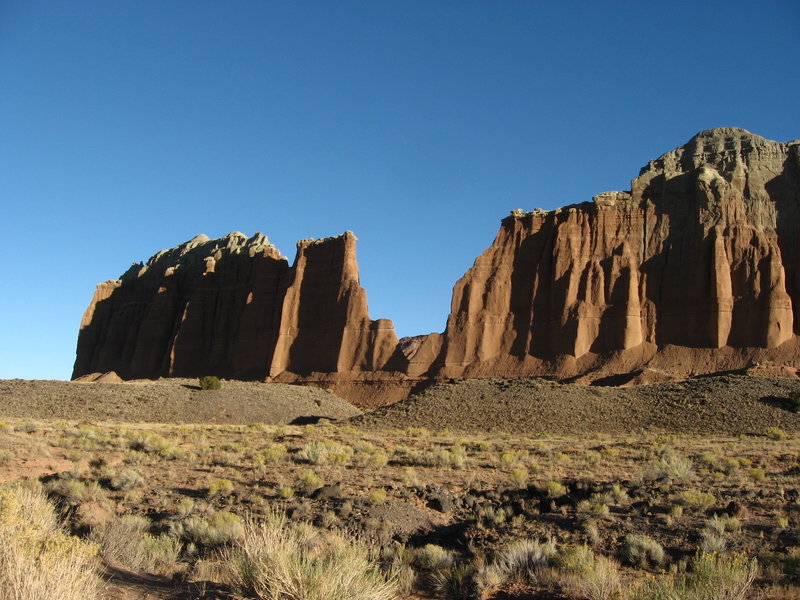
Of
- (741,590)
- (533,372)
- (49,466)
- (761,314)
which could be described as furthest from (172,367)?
(741,590)

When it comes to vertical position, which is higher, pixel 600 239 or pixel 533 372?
pixel 600 239

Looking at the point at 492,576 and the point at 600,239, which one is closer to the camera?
the point at 492,576

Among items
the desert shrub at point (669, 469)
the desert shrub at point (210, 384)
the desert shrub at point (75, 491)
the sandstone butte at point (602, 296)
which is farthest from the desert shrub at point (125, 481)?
the sandstone butte at point (602, 296)

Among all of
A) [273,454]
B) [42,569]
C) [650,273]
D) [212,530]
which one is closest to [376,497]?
[212,530]

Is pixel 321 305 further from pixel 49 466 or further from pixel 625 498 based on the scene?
pixel 625 498

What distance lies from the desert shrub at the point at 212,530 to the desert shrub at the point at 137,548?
0.40m

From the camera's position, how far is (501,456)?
23.3 metres

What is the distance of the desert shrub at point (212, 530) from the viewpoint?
12430mm

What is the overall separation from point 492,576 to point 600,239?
193ft

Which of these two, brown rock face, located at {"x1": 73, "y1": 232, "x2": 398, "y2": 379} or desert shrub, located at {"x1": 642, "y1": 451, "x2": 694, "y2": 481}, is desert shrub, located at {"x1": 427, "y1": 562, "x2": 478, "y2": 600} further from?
brown rock face, located at {"x1": 73, "y1": 232, "x2": 398, "y2": 379}

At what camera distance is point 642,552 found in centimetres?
1130

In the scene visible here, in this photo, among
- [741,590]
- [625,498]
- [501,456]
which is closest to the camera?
[741,590]

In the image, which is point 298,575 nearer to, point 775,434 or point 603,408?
point 775,434

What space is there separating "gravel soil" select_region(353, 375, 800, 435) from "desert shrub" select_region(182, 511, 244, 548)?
2532cm
